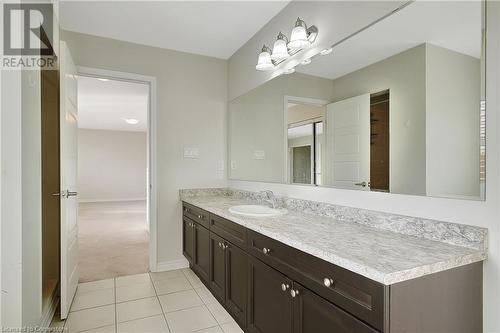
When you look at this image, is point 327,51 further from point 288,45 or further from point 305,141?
point 305,141

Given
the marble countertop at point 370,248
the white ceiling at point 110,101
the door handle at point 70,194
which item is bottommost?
the marble countertop at point 370,248

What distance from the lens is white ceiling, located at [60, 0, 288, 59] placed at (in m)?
2.26

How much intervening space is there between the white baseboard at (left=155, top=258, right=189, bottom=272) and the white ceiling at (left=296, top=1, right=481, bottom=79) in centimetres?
252

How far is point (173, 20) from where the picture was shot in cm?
249

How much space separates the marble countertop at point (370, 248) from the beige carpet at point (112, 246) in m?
2.20

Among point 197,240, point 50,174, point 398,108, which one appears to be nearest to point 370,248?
point 398,108

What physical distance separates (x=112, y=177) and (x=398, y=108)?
33.0 ft

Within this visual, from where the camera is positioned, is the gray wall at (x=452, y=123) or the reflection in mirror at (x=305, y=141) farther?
the reflection in mirror at (x=305, y=141)

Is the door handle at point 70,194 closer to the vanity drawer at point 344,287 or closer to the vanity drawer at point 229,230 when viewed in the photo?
the vanity drawer at point 229,230

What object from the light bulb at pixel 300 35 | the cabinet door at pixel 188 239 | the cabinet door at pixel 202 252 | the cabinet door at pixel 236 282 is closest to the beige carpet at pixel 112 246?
the cabinet door at pixel 188 239

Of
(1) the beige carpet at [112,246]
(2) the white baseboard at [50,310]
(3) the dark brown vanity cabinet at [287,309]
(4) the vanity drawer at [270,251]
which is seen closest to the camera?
(3) the dark brown vanity cabinet at [287,309]

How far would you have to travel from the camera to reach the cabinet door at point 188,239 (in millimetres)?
2793

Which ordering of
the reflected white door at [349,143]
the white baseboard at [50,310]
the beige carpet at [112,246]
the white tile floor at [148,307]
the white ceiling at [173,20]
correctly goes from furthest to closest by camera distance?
the beige carpet at [112,246]
the white ceiling at [173,20]
the white tile floor at [148,307]
the white baseboard at [50,310]
the reflected white door at [349,143]

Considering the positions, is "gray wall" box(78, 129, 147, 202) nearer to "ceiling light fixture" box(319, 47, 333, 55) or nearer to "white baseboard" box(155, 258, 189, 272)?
"white baseboard" box(155, 258, 189, 272)
